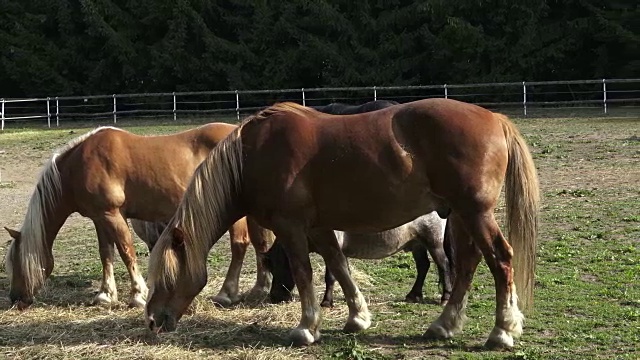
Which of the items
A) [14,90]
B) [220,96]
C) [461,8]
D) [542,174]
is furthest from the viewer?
[14,90]

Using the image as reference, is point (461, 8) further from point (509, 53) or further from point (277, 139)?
point (277, 139)

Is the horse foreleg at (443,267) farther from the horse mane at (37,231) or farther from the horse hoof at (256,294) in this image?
the horse mane at (37,231)

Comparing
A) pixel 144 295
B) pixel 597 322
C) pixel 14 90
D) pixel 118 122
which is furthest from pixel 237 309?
pixel 14 90

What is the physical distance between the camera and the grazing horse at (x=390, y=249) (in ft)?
22.8

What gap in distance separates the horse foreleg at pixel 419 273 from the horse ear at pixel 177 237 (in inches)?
88.6

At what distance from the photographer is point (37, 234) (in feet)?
23.3

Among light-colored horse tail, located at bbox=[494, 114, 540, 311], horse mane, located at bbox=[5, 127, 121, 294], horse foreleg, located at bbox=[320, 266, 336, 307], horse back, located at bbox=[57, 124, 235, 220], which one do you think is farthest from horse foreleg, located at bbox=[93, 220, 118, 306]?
light-colored horse tail, located at bbox=[494, 114, 540, 311]

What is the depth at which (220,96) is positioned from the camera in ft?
104

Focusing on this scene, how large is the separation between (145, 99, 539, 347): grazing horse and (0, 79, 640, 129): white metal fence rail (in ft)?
62.8

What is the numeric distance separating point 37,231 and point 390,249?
300 centimetres

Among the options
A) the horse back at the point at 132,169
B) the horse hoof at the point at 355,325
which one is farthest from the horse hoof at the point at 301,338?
the horse back at the point at 132,169

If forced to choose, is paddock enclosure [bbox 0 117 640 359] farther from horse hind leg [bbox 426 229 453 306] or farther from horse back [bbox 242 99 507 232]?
horse back [bbox 242 99 507 232]

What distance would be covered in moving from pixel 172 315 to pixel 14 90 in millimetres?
32892

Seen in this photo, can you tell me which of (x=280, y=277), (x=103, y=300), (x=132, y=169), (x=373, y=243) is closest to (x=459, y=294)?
(x=373, y=243)
